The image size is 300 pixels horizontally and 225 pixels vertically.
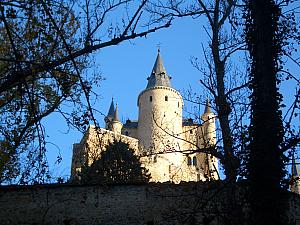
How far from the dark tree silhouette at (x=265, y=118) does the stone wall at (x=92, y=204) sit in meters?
5.77

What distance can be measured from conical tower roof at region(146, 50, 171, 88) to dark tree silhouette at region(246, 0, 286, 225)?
139 feet

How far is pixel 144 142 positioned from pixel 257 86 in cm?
3968

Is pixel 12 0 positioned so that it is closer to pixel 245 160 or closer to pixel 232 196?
pixel 245 160

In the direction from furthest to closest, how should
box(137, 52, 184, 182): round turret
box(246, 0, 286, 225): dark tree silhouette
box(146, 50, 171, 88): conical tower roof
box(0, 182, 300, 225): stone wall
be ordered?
box(146, 50, 171, 88): conical tower roof → box(137, 52, 184, 182): round turret → box(0, 182, 300, 225): stone wall → box(246, 0, 286, 225): dark tree silhouette

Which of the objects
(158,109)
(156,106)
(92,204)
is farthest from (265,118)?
(156,106)

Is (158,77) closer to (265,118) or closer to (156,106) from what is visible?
(156,106)

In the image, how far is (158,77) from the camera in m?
52.1

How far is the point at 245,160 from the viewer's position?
25.3 feet

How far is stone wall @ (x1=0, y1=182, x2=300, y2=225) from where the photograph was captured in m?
13.2

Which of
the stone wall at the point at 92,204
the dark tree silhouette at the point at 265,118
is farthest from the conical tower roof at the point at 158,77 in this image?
the dark tree silhouette at the point at 265,118

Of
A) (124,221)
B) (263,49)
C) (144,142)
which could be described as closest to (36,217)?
(124,221)

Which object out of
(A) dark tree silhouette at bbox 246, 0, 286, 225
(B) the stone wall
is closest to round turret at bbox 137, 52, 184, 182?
(B) the stone wall

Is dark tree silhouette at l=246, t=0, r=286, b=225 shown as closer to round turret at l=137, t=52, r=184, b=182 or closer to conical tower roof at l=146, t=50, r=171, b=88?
round turret at l=137, t=52, r=184, b=182

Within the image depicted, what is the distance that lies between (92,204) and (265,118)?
743cm
